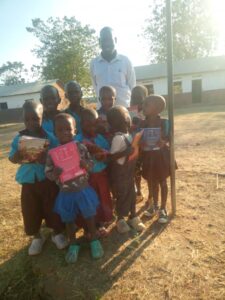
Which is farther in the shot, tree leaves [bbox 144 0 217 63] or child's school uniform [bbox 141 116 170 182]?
tree leaves [bbox 144 0 217 63]

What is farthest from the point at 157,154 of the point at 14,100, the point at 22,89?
the point at 22,89

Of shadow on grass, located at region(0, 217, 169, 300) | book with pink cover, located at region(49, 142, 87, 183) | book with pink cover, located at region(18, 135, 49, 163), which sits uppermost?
book with pink cover, located at region(18, 135, 49, 163)

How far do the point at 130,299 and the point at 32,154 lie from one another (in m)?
1.48

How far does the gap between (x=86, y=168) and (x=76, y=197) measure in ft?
0.99

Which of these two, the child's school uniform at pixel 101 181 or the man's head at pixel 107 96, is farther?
the man's head at pixel 107 96

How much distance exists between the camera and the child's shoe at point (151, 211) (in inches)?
146

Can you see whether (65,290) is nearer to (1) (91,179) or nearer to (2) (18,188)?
(1) (91,179)

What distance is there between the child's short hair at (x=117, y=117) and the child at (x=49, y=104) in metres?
0.62

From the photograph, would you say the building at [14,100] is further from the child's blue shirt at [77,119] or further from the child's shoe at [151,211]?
the child's shoe at [151,211]

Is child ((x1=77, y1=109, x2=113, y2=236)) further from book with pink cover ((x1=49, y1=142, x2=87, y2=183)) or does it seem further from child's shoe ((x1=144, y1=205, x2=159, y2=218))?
child's shoe ((x1=144, y1=205, x2=159, y2=218))

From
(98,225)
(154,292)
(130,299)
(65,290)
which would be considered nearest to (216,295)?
(154,292)

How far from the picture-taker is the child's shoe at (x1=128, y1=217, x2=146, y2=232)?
11.0ft

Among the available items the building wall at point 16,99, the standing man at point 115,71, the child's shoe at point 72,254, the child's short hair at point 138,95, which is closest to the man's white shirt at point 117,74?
the standing man at point 115,71

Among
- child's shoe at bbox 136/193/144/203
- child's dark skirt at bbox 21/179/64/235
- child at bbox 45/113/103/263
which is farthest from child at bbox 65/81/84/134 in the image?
child's shoe at bbox 136/193/144/203
